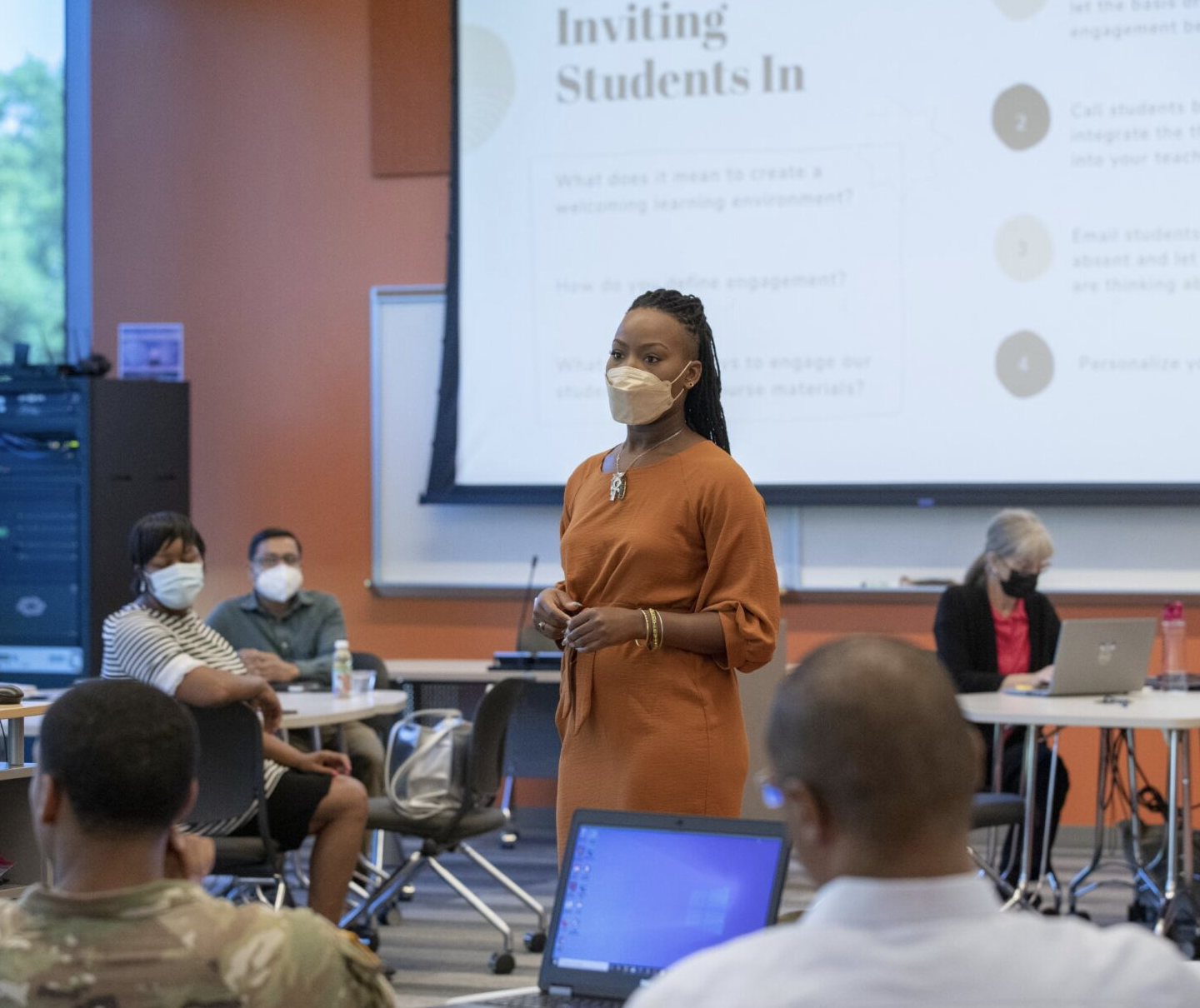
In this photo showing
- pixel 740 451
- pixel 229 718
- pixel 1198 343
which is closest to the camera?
pixel 229 718

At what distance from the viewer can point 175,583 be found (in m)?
4.25

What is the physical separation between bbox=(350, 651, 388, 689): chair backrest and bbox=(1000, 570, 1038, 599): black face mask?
2.32 metres

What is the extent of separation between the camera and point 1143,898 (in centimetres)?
481

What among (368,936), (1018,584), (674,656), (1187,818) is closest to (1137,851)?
(1187,818)

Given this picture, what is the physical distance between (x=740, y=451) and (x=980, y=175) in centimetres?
153

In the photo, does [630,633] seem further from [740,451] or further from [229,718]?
[740,451]

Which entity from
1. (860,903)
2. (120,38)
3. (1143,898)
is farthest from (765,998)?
(120,38)

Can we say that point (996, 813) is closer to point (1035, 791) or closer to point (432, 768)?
point (1035, 791)

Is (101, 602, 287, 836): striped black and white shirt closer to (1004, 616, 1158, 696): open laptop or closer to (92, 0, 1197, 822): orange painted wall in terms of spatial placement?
(1004, 616, 1158, 696): open laptop

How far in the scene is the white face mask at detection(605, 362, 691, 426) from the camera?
244cm

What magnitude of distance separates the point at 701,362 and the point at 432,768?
2.51 m

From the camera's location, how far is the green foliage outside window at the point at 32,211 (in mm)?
7402

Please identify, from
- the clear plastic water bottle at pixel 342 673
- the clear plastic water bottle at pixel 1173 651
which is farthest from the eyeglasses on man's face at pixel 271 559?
the clear plastic water bottle at pixel 1173 651

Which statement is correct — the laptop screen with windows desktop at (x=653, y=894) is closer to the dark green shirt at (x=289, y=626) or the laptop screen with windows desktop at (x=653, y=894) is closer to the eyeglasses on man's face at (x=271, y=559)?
the dark green shirt at (x=289, y=626)
